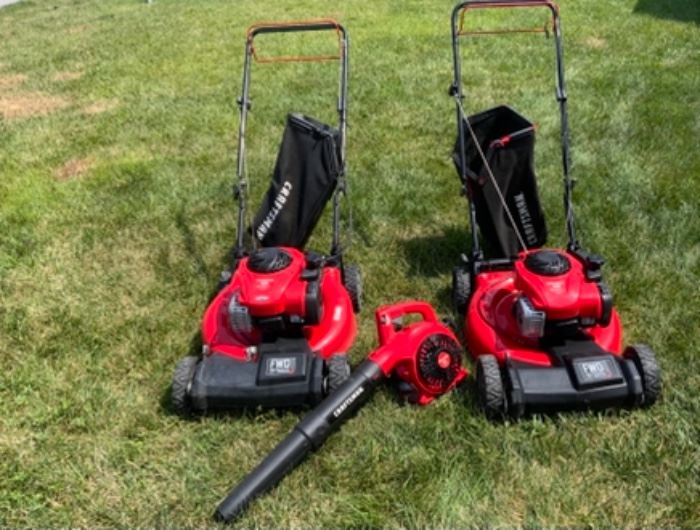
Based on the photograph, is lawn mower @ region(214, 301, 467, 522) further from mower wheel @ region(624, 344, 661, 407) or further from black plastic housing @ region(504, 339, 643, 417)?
mower wheel @ region(624, 344, 661, 407)

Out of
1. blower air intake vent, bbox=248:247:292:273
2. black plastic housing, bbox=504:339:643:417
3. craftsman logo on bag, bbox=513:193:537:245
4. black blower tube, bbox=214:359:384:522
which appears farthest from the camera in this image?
craftsman logo on bag, bbox=513:193:537:245

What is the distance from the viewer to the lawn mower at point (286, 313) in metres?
3.18

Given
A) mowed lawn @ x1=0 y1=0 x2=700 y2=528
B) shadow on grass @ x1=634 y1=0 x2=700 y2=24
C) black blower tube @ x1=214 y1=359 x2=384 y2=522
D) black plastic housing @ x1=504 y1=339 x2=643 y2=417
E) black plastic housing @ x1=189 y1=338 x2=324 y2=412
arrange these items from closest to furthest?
black blower tube @ x1=214 y1=359 x2=384 y2=522 → mowed lawn @ x1=0 y1=0 x2=700 y2=528 → black plastic housing @ x1=504 y1=339 x2=643 y2=417 → black plastic housing @ x1=189 y1=338 x2=324 y2=412 → shadow on grass @ x1=634 y1=0 x2=700 y2=24

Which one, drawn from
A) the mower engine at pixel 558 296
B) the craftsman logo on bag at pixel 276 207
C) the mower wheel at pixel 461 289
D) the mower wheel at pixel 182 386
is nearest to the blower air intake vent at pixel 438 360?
Result: the mower engine at pixel 558 296

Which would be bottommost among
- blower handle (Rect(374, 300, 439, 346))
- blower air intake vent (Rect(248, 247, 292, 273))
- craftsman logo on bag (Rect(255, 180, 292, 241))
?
blower handle (Rect(374, 300, 439, 346))

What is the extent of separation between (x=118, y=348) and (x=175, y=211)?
1867 mm

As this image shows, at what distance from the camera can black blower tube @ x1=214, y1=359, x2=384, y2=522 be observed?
278 cm

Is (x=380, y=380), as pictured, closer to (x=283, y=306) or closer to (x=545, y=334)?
(x=283, y=306)

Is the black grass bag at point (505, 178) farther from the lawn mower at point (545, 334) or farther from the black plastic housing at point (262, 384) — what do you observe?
the black plastic housing at point (262, 384)

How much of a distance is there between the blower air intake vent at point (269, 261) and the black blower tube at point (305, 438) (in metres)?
0.63

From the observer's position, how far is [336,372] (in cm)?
328

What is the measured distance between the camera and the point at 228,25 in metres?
12.6

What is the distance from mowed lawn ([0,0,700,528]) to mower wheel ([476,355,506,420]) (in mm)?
75

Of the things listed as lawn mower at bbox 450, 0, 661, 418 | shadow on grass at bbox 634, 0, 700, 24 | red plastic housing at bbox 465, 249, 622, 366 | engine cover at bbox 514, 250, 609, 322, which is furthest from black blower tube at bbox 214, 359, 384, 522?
shadow on grass at bbox 634, 0, 700, 24
